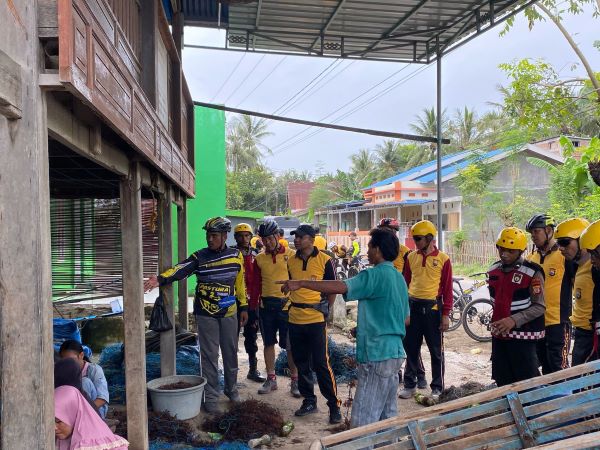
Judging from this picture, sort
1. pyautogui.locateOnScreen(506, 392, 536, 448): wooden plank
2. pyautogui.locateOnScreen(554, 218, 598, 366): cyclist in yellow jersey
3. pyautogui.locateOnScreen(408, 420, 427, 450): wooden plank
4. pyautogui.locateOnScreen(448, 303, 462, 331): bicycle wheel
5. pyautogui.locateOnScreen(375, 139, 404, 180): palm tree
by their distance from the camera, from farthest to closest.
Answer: pyautogui.locateOnScreen(375, 139, 404, 180): palm tree < pyautogui.locateOnScreen(448, 303, 462, 331): bicycle wheel < pyautogui.locateOnScreen(554, 218, 598, 366): cyclist in yellow jersey < pyautogui.locateOnScreen(506, 392, 536, 448): wooden plank < pyautogui.locateOnScreen(408, 420, 427, 450): wooden plank

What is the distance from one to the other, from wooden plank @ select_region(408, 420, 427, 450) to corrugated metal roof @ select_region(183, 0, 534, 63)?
537cm

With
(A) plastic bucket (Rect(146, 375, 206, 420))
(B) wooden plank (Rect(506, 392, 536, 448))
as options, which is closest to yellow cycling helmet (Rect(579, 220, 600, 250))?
(B) wooden plank (Rect(506, 392, 536, 448))

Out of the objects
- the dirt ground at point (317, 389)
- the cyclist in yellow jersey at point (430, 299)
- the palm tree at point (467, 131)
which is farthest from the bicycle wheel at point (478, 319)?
the palm tree at point (467, 131)

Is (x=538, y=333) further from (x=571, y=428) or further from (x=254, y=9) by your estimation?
(x=254, y=9)

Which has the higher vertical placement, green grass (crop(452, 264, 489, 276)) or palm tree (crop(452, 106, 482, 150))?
palm tree (crop(452, 106, 482, 150))

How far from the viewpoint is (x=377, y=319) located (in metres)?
3.78

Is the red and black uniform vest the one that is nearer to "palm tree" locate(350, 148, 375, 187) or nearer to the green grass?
the green grass

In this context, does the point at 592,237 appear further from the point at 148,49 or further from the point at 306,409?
the point at 148,49

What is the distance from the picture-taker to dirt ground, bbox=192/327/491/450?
511 centimetres

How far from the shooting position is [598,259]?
139 inches

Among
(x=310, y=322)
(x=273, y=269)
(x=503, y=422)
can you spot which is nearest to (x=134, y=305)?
(x=310, y=322)

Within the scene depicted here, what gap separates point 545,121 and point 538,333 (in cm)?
595

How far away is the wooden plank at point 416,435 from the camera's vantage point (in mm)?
2802

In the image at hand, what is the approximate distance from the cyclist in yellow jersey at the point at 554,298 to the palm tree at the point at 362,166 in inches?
1590
